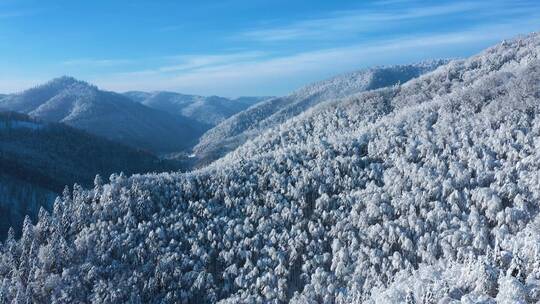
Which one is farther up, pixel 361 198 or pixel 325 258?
pixel 361 198

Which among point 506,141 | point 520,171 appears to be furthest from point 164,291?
point 506,141

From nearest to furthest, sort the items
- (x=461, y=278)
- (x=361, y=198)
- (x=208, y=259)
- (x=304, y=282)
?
(x=461, y=278)
(x=304, y=282)
(x=208, y=259)
(x=361, y=198)

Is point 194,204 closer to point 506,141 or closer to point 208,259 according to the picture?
point 208,259

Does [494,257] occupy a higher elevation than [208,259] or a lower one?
higher

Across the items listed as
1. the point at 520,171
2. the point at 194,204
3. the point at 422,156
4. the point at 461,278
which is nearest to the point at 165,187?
the point at 194,204

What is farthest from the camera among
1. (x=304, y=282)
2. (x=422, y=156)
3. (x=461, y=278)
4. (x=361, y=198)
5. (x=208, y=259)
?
(x=422, y=156)

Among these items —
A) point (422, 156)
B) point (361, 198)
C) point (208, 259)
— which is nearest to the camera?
point (208, 259)

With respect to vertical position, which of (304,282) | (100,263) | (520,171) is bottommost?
(304,282)

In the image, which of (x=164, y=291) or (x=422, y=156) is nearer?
(x=164, y=291)

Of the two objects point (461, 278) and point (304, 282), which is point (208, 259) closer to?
point (304, 282)
